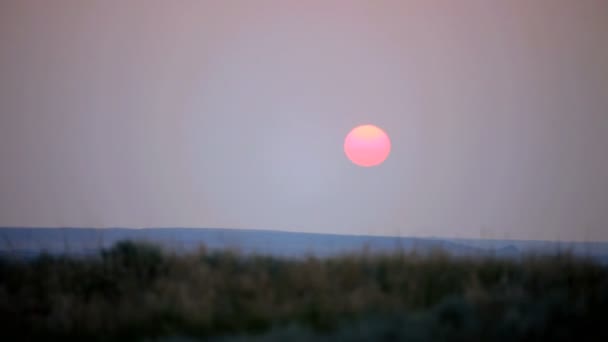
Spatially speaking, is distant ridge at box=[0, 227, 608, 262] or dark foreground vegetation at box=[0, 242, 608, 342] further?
distant ridge at box=[0, 227, 608, 262]

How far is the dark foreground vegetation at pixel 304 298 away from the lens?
5305mm

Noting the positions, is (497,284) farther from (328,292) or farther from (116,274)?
(116,274)

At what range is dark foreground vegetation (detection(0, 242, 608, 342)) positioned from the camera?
17.4 feet

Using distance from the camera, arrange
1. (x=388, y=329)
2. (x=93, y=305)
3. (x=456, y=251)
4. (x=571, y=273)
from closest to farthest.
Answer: (x=388, y=329), (x=93, y=305), (x=571, y=273), (x=456, y=251)

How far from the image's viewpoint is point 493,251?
29.9 ft

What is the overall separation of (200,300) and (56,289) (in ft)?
7.44

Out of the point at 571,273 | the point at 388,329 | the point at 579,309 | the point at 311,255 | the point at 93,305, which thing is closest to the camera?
the point at 388,329

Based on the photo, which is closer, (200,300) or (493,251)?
(200,300)

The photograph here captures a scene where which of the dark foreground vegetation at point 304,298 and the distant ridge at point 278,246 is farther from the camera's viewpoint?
the distant ridge at point 278,246

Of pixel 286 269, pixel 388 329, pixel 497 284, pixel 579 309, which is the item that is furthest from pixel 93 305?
pixel 579 309

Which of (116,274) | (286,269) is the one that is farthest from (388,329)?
(116,274)

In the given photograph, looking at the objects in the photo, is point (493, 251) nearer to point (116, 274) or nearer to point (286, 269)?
point (286, 269)

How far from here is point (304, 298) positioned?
627 cm

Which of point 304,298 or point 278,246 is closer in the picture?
point 304,298
